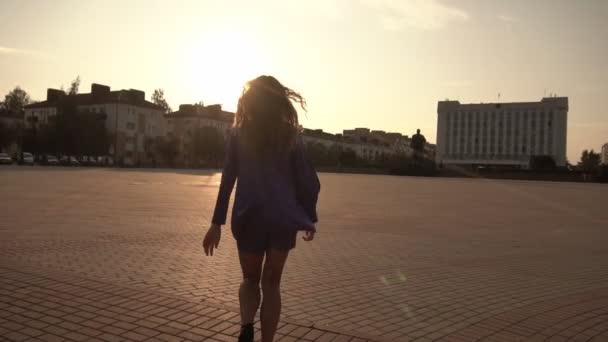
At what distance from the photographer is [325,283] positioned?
5977 mm

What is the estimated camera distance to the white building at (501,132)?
474 ft

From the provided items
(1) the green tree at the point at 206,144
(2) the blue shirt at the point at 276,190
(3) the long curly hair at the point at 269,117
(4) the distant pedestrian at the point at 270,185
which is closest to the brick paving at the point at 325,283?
(4) the distant pedestrian at the point at 270,185

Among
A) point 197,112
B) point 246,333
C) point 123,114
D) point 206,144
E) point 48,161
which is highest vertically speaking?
point 197,112

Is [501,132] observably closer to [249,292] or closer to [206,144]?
[206,144]

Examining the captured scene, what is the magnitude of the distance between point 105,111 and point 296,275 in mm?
92366

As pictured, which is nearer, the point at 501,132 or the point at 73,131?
the point at 73,131

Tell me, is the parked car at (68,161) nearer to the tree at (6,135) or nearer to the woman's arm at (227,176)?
the tree at (6,135)

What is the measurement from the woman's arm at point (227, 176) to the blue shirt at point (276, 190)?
0.11 feet

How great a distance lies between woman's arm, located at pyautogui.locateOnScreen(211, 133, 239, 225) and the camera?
328 centimetres

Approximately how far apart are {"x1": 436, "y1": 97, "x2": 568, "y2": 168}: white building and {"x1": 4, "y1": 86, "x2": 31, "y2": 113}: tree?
111333mm

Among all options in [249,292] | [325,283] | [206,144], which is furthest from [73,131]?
[249,292]

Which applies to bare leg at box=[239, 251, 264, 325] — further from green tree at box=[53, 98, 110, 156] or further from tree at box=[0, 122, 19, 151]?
tree at box=[0, 122, 19, 151]

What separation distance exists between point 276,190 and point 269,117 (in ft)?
1.45

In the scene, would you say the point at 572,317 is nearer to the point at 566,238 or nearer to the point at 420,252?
the point at 420,252
